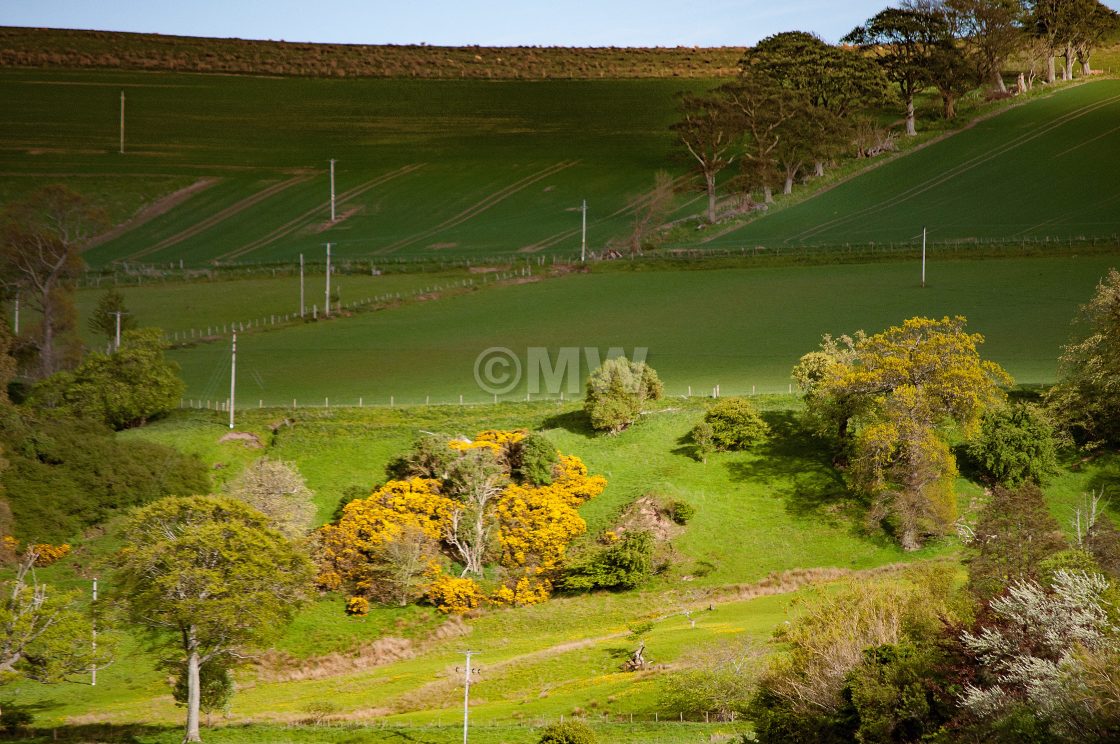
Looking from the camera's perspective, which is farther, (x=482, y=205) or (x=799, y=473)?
(x=482, y=205)

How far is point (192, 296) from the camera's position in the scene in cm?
10094

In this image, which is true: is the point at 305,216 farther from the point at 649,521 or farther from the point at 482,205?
the point at 649,521

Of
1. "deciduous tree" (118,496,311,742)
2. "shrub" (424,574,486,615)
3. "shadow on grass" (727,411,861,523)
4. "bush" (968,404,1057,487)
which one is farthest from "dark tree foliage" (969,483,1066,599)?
"deciduous tree" (118,496,311,742)

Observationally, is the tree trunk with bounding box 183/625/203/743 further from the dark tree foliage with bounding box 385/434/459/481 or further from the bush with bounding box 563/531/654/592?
the dark tree foliage with bounding box 385/434/459/481

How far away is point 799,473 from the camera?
66.8 meters

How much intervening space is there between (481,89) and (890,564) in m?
114

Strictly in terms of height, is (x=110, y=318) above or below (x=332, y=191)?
below

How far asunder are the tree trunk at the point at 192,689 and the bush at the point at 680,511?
23774mm

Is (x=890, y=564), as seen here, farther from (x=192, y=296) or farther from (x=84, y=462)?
(x=192, y=296)

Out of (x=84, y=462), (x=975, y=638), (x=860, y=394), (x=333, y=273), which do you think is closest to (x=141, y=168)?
(x=333, y=273)

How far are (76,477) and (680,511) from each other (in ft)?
90.1

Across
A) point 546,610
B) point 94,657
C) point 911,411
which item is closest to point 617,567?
point 546,610

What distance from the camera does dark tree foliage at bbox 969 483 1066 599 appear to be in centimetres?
4134

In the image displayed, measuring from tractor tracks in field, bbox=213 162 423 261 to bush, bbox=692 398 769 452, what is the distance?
2363 inches
